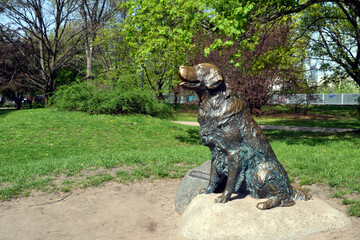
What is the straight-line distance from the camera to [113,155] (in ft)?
29.6

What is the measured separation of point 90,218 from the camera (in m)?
4.97

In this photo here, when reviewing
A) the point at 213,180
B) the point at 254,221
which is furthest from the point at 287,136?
the point at 254,221

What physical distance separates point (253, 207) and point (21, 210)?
3.82 meters

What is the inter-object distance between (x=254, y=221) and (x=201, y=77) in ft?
6.51

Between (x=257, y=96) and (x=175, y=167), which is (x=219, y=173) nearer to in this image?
(x=175, y=167)

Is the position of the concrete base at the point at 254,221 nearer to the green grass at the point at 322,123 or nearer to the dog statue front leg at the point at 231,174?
the dog statue front leg at the point at 231,174

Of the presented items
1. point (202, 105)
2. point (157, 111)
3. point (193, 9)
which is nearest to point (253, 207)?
point (202, 105)

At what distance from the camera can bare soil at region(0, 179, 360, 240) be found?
441cm

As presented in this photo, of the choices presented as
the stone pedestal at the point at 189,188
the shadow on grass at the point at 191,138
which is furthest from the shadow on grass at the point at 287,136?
the stone pedestal at the point at 189,188

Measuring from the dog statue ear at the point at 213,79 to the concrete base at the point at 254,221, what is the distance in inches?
63.0

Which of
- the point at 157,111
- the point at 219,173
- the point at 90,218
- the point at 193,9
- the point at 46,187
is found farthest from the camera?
the point at 157,111

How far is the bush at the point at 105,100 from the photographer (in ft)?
51.7

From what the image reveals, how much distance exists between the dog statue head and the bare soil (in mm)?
2104

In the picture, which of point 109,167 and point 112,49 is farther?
point 112,49
